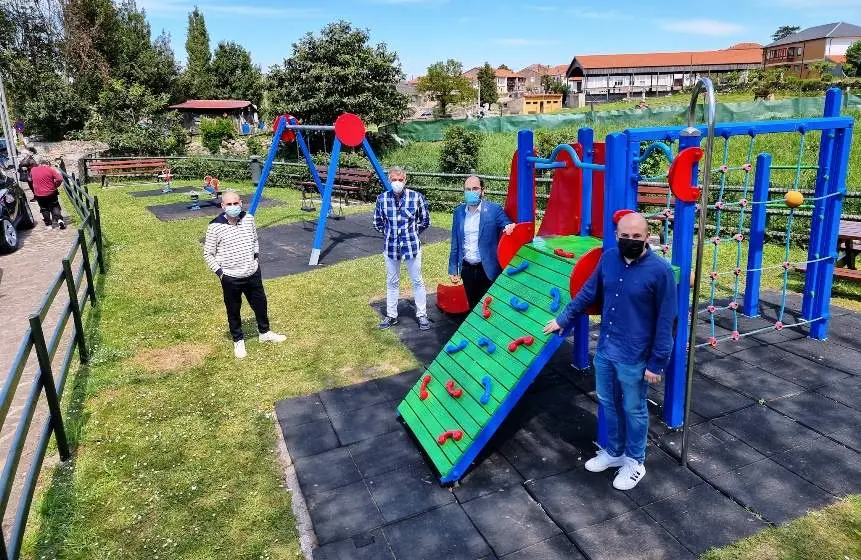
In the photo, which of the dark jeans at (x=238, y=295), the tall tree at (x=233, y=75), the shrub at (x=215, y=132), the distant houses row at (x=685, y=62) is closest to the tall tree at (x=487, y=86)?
the distant houses row at (x=685, y=62)

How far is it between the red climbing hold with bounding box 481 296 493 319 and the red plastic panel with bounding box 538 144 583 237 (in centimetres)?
86

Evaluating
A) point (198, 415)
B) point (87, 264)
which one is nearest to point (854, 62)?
point (87, 264)

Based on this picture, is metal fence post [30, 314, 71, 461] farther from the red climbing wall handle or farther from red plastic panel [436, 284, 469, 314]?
the red climbing wall handle

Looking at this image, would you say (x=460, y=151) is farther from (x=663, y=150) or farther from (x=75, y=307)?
(x=663, y=150)

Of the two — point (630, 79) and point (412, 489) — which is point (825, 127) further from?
point (630, 79)

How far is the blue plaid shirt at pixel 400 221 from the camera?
22.8 ft

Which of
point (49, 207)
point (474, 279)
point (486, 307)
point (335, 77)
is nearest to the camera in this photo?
point (486, 307)

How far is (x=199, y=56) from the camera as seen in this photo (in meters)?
65.0

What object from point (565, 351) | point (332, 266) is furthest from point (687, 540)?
point (332, 266)

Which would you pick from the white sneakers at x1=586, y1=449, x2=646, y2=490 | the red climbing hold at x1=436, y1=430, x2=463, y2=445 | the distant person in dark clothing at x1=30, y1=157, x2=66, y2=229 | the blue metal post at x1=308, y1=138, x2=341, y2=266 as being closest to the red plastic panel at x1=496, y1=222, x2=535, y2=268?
the red climbing hold at x1=436, y1=430, x2=463, y2=445

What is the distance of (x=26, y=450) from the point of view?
491 cm

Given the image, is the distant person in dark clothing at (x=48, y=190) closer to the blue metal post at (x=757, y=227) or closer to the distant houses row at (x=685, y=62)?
the blue metal post at (x=757, y=227)

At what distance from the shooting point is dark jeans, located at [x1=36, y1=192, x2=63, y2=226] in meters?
14.0

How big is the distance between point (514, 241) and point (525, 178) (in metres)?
0.62
